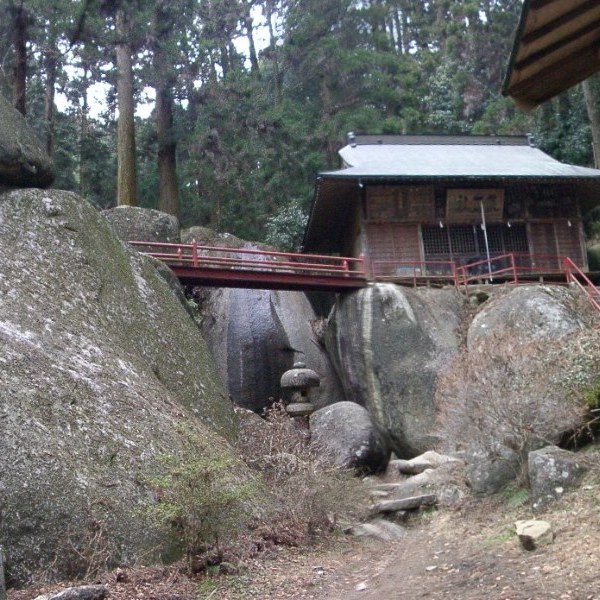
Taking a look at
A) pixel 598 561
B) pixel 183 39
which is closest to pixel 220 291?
pixel 183 39

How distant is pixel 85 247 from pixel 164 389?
8.89 ft

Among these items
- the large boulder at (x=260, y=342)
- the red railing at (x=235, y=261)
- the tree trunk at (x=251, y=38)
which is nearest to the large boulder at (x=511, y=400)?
the red railing at (x=235, y=261)

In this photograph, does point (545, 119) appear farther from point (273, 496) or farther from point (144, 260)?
point (273, 496)

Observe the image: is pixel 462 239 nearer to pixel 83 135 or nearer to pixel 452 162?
pixel 452 162

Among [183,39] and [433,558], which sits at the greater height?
[183,39]

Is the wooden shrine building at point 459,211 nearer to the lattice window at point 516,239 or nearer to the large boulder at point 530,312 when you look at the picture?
the lattice window at point 516,239

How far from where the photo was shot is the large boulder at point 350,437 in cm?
1361

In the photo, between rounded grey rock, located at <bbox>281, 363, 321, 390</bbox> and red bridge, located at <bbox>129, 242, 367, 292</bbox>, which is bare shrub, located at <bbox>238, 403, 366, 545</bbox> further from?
red bridge, located at <bbox>129, 242, 367, 292</bbox>

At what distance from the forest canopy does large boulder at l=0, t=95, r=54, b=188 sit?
295cm

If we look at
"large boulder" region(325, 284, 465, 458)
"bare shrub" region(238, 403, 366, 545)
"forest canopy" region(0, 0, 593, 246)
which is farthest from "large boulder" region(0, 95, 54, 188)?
"large boulder" region(325, 284, 465, 458)

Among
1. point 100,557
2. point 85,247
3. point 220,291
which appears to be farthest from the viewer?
point 220,291

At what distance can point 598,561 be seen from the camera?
558 centimetres

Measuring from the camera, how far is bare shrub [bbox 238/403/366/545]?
8523 mm

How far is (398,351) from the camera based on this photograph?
17.5 meters
